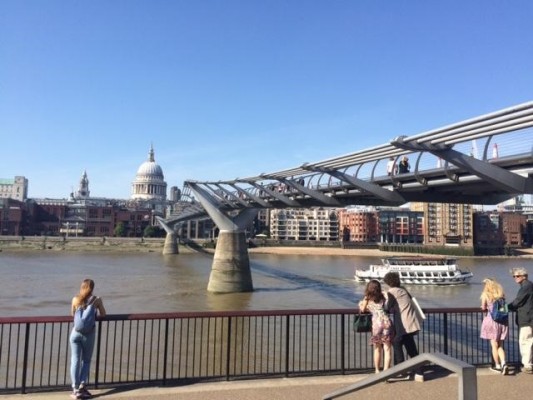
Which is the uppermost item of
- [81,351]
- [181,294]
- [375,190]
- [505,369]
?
[375,190]

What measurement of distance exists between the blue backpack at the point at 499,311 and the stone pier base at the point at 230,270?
98.0 feet

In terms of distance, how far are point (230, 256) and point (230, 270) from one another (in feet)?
3.98

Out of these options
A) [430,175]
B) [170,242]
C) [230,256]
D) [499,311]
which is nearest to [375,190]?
[430,175]

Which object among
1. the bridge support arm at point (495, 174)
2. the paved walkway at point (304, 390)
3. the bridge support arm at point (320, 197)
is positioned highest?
the bridge support arm at point (320, 197)

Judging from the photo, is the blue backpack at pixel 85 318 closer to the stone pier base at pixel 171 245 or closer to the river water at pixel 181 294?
the river water at pixel 181 294

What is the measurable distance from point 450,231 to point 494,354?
409 ft

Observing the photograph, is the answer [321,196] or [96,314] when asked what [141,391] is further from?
[321,196]

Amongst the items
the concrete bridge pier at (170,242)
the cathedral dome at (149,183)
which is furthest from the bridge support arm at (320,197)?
the cathedral dome at (149,183)

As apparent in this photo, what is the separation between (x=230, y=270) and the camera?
3706 centimetres

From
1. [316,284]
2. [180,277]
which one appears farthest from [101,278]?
[316,284]

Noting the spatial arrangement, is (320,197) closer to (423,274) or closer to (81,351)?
(81,351)

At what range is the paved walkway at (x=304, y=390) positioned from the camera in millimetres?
6035

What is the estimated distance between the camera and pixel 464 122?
35.2ft

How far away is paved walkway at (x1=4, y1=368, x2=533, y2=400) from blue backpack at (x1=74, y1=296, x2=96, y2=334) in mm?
782
